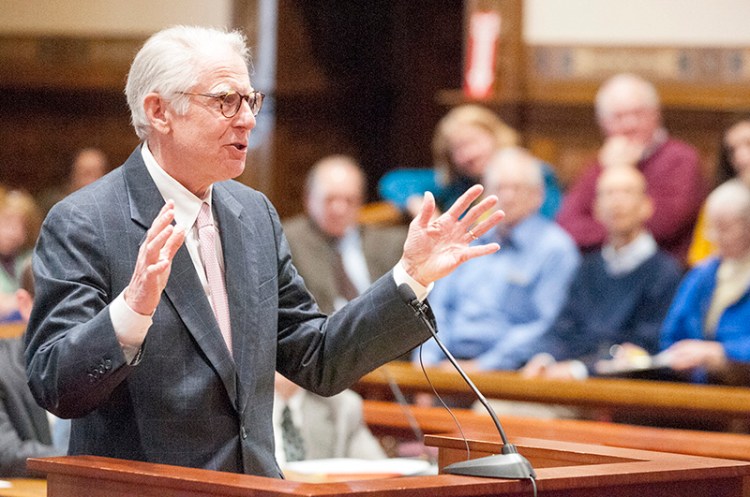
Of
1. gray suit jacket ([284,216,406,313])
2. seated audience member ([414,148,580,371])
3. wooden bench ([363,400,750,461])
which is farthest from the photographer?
gray suit jacket ([284,216,406,313])

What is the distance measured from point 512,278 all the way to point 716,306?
859mm

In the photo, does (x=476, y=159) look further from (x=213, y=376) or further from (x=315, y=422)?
(x=213, y=376)

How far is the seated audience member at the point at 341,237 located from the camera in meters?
5.91

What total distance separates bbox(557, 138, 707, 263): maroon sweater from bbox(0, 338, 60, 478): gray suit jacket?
2942mm

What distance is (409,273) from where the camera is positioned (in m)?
2.27

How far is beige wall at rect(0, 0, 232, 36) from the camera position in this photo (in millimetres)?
8789

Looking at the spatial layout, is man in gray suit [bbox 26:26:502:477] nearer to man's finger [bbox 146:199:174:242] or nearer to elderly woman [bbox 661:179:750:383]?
man's finger [bbox 146:199:174:242]

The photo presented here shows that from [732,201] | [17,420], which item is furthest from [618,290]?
[17,420]

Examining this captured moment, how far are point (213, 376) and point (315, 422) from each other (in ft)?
6.53

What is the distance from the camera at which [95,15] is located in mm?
8891

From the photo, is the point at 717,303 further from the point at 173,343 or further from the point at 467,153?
the point at 173,343

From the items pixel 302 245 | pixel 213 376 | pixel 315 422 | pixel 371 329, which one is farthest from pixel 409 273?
pixel 302 245

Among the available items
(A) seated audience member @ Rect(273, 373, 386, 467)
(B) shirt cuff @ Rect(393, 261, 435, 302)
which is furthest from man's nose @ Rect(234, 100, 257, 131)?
(A) seated audience member @ Rect(273, 373, 386, 467)

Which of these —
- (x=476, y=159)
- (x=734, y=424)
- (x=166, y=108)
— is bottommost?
(x=734, y=424)
